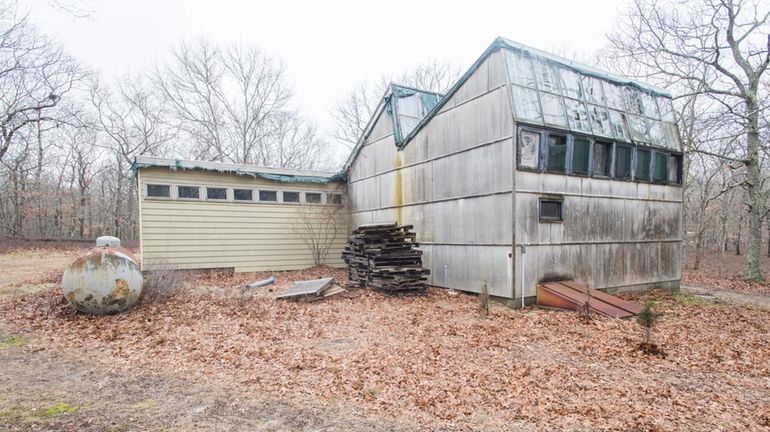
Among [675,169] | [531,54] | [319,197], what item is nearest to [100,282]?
[319,197]

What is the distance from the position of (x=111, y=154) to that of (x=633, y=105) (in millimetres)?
35646

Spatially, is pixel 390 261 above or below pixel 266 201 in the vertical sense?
below

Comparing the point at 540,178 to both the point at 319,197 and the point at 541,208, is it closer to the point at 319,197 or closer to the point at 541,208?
the point at 541,208

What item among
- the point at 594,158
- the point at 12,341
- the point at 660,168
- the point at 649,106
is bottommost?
the point at 12,341

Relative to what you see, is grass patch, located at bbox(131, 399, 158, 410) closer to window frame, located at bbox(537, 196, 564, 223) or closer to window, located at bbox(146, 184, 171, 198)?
window frame, located at bbox(537, 196, 564, 223)

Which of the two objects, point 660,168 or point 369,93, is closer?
point 660,168

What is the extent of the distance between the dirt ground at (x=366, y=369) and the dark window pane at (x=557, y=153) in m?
3.67

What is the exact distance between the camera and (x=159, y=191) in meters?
13.1

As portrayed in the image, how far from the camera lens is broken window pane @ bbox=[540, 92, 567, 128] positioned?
9898 mm

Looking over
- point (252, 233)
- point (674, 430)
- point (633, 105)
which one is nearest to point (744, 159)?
point (633, 105)

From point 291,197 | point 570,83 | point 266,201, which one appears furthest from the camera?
point 291,197

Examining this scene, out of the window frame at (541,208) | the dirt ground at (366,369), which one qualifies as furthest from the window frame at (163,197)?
the window frame at (541,208)

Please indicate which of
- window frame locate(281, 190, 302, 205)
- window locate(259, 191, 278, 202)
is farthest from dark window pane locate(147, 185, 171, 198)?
window frame locate(281, 190, 302, 205)

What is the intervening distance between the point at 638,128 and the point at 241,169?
1297 centimetres
